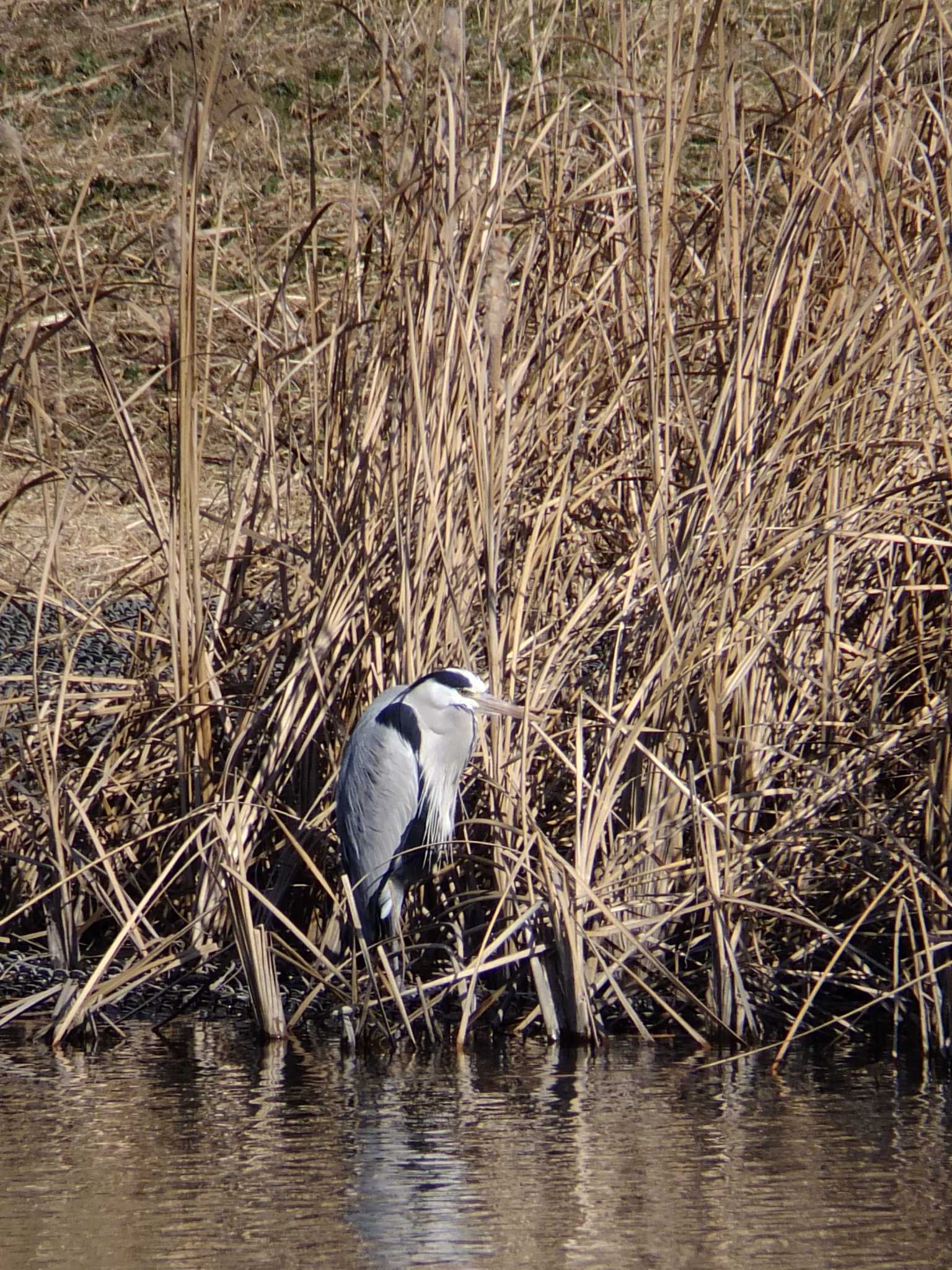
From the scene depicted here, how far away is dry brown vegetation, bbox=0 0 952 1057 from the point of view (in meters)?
3.87

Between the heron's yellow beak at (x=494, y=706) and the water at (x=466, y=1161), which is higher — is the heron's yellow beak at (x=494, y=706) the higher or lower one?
the higher one

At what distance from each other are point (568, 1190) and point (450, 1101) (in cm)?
52

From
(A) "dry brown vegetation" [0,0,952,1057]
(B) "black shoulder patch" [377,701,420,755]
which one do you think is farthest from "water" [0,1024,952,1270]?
(B) "black shoulder patch" [377,701,420,755]

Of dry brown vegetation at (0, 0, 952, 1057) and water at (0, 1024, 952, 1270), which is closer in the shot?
water at (0, 1024, 952, 1270)

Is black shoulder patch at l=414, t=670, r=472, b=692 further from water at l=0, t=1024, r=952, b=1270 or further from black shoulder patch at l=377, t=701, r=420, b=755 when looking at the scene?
water at l=0, t=1024, r=952, b=1270

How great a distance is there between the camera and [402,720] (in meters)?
3.93

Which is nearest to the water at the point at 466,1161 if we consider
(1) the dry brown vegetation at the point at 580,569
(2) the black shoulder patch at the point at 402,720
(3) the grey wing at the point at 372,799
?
(1) the dry brown vegetation at the point at 580,569

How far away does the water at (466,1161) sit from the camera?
2.72 m

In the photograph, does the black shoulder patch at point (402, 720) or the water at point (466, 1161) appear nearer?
the water at point (466, 1161)

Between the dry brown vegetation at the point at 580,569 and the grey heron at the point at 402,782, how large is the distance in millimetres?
99

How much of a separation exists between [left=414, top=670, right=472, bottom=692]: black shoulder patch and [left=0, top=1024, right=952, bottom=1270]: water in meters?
0.76

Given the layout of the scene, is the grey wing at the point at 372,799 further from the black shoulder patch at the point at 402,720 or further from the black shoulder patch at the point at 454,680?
the black shoulder patch at the point at 454,680

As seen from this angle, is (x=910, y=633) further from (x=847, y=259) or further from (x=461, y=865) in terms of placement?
(x=461, y=865)

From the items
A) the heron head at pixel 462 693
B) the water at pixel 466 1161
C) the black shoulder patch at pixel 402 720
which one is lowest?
the water at pixel 466 1161
